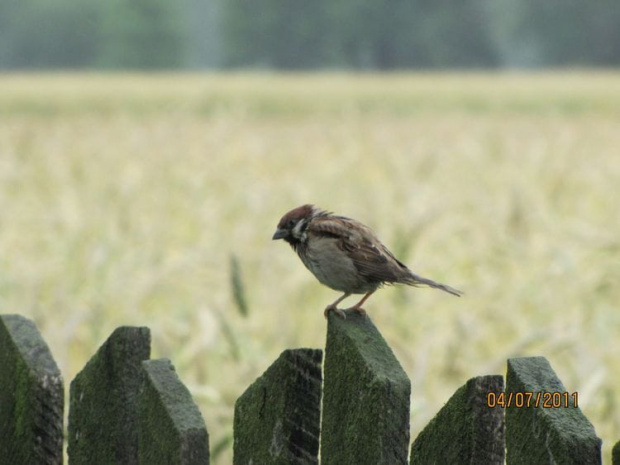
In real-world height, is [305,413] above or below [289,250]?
below

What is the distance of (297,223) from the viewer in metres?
2.02

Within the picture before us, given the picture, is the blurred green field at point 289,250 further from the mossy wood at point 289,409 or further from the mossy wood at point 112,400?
the mossy wood at point 289,409

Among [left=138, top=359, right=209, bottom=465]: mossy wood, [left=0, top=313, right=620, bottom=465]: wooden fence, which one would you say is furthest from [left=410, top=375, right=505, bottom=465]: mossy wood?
[left=138, top=359, right=209, bottom=465]: mossy wood

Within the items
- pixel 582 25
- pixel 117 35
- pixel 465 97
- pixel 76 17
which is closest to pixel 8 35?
pixel 76 17

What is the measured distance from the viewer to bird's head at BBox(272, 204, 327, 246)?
6.59ft

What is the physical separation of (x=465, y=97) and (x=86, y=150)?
763 inches

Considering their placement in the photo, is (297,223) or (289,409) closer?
(289,409)

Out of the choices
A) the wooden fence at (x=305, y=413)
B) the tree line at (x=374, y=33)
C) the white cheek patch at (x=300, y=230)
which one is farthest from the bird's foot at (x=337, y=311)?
the tree line at (x=374, y=33)

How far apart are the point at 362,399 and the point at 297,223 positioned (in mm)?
526

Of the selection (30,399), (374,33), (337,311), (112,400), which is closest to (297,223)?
(337,311)

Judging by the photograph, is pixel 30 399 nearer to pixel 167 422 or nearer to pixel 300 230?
pixel 167 422

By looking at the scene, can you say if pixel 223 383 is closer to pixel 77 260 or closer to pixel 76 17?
pixel 77 260

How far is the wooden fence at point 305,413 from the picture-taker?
148 cm
